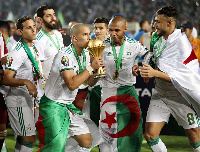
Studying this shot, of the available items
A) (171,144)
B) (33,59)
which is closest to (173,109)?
(33,59)

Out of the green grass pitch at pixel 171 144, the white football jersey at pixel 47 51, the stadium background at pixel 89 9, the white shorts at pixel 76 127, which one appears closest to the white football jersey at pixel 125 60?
the white shorts at pixel 76 127

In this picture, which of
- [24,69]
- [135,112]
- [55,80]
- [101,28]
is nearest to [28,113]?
[24,69]

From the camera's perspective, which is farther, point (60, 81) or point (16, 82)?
point (16, 82)

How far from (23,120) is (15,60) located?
31.0 inches

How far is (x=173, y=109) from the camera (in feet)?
19.6

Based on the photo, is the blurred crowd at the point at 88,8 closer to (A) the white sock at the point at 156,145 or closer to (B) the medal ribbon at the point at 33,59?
(B) the medal ribbon at the point at 33,59

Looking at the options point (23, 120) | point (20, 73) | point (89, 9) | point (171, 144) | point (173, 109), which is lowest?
point (171, 144)

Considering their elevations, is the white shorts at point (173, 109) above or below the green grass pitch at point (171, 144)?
above

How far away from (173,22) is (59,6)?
A: 2066cm

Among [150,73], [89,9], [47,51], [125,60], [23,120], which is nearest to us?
[150,73]

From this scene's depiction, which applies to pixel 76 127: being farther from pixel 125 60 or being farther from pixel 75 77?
pixel 125 60

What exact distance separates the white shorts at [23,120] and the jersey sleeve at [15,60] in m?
0.57

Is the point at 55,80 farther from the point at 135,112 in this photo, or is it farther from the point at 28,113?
the point at 135,112

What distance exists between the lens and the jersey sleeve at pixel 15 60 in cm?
595
